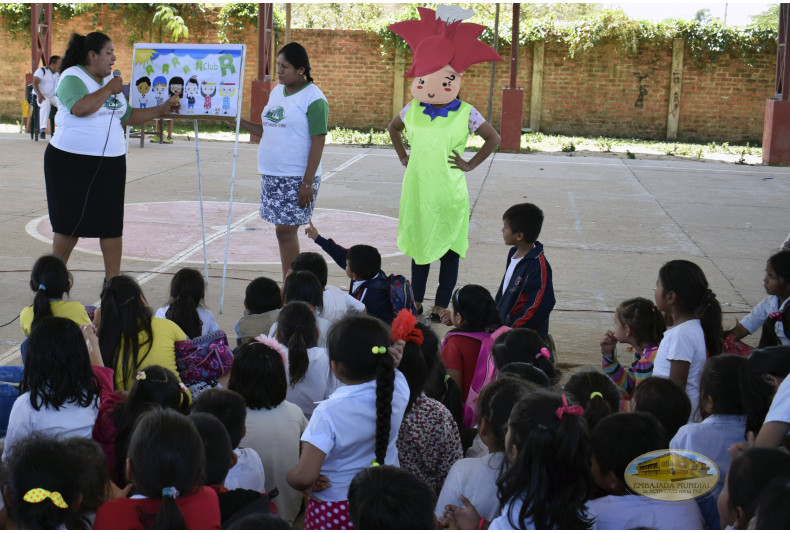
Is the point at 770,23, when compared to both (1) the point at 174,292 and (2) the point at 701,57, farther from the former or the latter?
(1) the point at 174,292

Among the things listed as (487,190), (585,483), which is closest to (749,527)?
(585,483)

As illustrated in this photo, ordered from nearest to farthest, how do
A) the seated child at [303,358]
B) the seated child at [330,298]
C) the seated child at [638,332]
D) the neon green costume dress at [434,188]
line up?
the seated child at [303,358] → the seated child at [638,332] → the seated child at [330,298] → the neon green costume dress at [434,188]

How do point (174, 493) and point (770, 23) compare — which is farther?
point (770, 23)

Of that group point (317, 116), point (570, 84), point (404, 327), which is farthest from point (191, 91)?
point (570, 84)

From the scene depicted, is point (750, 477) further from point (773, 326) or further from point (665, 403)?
point (773, 326)

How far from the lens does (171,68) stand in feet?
17.5

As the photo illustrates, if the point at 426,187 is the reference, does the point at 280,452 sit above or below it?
below

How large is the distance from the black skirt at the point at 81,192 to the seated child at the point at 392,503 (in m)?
3.55

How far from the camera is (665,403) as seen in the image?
2686mm

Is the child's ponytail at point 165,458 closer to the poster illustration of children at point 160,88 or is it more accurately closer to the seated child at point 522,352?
the seated child at point 522,352

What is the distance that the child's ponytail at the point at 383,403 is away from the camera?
251 centimetres

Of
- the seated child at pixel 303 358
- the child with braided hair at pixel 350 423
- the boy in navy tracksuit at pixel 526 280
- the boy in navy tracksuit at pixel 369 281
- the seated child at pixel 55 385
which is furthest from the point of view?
the boy in navy tracksuit at pixel 369 281

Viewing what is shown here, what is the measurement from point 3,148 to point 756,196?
11.5 meters

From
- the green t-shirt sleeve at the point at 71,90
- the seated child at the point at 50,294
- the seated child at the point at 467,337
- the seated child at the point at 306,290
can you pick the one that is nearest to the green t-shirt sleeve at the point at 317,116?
the green t-shirt sleeve at the point at 71,90
